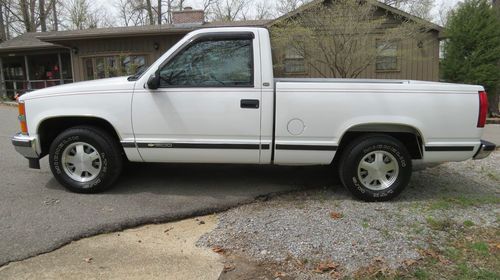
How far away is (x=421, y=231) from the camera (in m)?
4.15

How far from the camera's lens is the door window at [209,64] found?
4.95m

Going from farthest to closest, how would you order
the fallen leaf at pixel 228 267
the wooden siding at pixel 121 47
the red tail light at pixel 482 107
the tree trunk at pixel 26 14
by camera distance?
the tree trunk at pixel 26 14 < the wooden siding at pixel 121 47 < the red tail light at pixel 482 107 < the fallen leaf at pixel 228 267

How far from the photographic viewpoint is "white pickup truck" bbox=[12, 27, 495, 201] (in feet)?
15.7

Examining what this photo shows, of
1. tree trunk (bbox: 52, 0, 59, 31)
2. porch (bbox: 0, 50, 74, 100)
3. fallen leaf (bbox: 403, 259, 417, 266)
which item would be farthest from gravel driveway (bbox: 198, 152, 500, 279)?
tree trunk (bbox: 52, 0, 59, 31)

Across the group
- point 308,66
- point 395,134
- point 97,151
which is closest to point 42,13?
point 308,66

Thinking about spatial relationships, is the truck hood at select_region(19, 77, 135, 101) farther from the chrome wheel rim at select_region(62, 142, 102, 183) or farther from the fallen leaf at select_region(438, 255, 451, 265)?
the fallen leaf at select_region(438, 255, 451, 265)

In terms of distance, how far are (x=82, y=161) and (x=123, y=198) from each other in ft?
2.19

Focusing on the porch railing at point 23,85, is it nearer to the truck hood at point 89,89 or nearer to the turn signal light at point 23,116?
the turn signal light at point 23,116

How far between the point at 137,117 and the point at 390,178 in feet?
9.71

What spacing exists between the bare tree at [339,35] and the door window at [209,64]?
9.35 m

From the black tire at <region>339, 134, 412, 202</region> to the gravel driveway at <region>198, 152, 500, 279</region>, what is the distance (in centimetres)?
13

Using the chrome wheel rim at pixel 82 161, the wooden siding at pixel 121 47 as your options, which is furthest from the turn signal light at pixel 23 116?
the wooden siding at pixel 121 47

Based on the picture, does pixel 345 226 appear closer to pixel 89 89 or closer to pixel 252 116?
pixel 252 116

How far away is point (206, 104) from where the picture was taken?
4.89 metres
